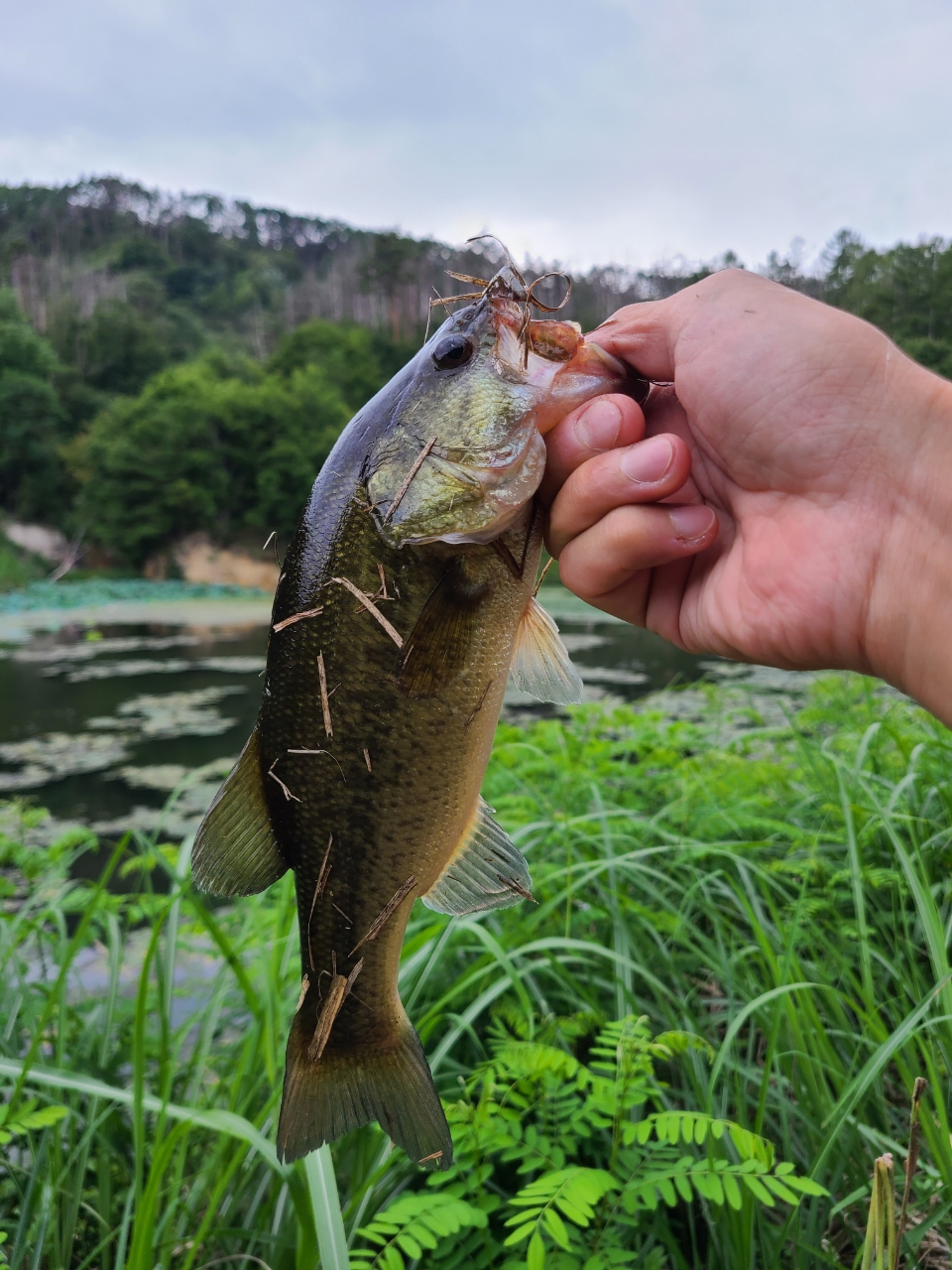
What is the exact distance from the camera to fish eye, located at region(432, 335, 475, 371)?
134 cm

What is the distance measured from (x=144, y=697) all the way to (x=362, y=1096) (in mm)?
11200

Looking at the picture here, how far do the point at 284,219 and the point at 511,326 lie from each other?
279 ft

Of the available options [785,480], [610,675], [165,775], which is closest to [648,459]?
[785,480]

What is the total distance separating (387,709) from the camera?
127 centimetres

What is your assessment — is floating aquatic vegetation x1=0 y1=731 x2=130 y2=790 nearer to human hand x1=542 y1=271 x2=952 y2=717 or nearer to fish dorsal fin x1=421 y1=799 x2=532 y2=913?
fish dorsal fin x1=421 y1=799 x2=532 y2=913

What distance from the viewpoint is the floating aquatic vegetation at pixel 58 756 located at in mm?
8250

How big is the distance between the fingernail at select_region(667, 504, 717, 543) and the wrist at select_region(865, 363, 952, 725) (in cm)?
31

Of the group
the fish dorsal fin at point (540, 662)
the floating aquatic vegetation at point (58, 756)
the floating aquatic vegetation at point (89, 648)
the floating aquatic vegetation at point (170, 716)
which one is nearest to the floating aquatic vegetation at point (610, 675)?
the floating aquatic vegetation at point (170, 716)

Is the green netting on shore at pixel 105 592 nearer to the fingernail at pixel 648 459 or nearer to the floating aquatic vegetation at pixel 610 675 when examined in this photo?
the floating aquatic vegetation at pixel 610 675

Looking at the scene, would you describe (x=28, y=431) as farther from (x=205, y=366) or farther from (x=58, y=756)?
(x=58, y=756)

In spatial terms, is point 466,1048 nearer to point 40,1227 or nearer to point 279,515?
point 40,1227

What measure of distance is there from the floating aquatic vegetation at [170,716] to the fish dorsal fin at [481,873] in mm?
8760

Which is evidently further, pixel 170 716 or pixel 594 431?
pixel 170 716

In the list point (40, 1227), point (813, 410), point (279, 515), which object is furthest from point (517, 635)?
point (279, 515)
